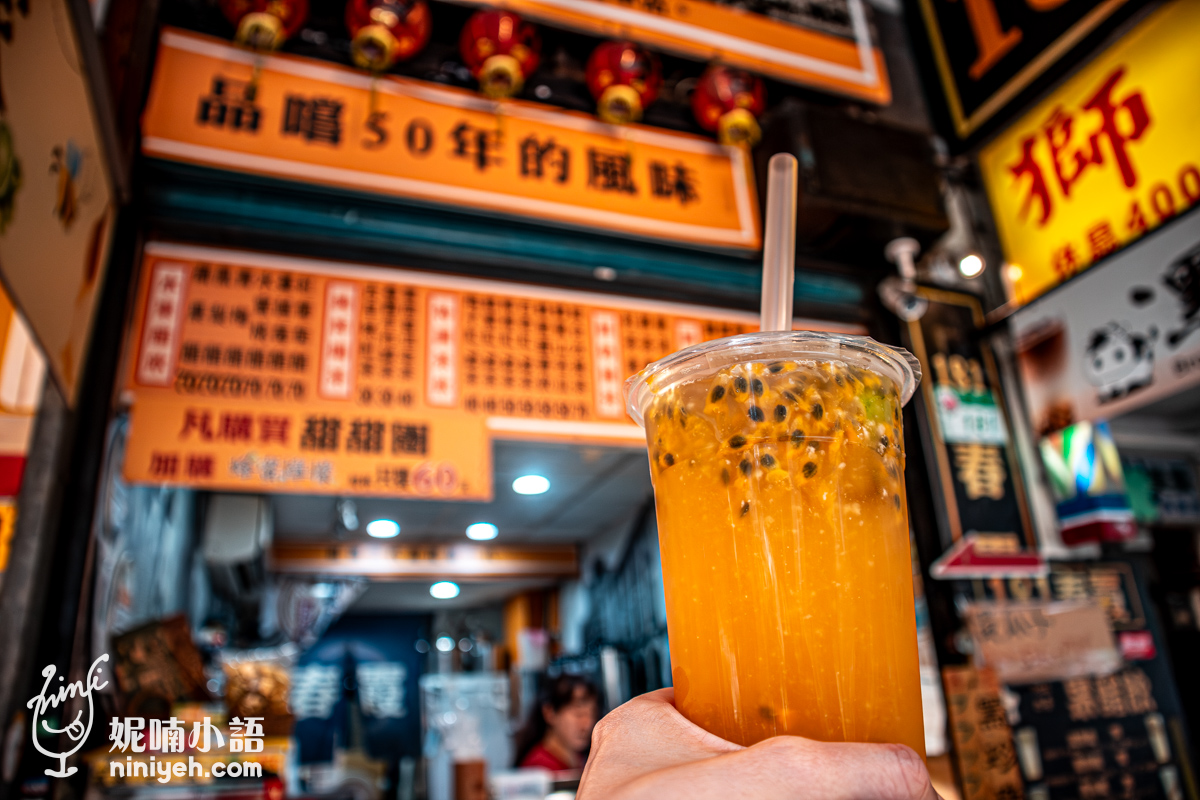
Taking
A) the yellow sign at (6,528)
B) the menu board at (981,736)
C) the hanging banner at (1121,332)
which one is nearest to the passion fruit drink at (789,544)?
the yellow sign at (6,528)

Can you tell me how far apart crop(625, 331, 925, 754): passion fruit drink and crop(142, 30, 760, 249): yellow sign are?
1.97 metres

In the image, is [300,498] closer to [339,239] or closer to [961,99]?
[339,239]

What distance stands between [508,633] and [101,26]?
32.1 feet

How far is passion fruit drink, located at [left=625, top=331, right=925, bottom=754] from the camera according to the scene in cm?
67

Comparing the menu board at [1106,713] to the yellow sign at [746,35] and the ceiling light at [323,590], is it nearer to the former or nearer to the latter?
the yellow sign at [746,35]

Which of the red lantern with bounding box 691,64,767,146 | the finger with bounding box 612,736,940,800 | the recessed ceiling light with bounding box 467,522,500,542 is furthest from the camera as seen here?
the recessed ceiling light with bounding box 467,522,500,542

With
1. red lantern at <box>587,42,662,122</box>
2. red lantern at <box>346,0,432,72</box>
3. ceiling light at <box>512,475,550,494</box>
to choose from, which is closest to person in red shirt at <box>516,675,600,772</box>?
ceiling light at <box>512,475,550,494</box>

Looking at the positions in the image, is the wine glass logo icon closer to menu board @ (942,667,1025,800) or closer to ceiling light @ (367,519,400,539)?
menu board @ (942,667,1025,800)

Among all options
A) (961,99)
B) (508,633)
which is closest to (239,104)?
(961,99)

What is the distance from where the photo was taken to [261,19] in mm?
2293

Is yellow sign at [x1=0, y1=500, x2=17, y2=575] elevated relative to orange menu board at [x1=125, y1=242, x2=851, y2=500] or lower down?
lower down

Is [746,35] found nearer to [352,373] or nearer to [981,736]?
[352,373]

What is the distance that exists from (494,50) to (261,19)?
0.76 meters

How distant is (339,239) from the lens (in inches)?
95.8
